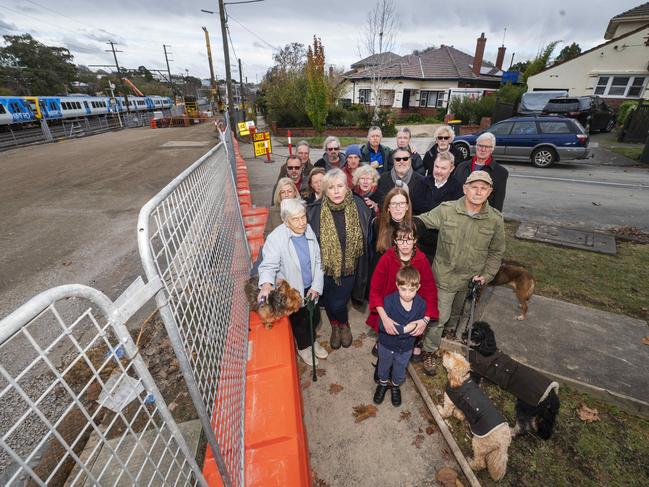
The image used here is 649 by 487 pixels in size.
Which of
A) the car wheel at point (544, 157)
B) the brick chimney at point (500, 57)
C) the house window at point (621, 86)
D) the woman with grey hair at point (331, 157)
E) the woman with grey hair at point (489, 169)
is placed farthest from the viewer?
the brick chimney at point (500, 57)

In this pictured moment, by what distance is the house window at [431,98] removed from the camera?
3089 cm

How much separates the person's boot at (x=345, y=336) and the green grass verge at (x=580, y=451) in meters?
1.30

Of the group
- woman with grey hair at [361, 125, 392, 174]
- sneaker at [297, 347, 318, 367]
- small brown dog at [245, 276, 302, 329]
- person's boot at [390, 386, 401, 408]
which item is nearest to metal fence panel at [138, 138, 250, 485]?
small brown dog at [245, 276, 302, 329]

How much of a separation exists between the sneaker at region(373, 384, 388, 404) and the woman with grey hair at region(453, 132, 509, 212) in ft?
8.28

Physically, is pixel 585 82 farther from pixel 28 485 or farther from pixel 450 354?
pixel 28 485

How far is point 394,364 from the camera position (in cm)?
299

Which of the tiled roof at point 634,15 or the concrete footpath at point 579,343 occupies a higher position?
the tiled roof at point 634,15

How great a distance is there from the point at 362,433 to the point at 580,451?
5.73ft

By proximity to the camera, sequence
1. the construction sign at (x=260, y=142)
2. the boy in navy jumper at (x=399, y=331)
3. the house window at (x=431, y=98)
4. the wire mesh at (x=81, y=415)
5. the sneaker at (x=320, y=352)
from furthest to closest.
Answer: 1. the house window at (x=431, y=98)
2. the construction sign at (x=260, y=142)
3. the sneaker at (x=320, y=352)
4. the boy in navy jumper at (x=399, y=331)
5. the wire mesh at (x=81, y=415)

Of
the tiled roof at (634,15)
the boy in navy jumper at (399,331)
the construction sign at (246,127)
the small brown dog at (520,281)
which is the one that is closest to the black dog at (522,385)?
the boy in navy jumper at (399,331)

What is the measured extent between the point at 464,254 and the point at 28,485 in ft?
13.2

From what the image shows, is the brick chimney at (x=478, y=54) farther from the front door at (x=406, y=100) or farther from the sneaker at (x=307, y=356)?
the sneaker at (x=307, y=356)

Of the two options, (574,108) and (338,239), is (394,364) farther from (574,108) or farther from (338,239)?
(574,108)

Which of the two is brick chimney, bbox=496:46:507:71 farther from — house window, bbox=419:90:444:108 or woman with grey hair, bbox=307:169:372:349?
woman with grey hair, bbox=307:169:372:349
